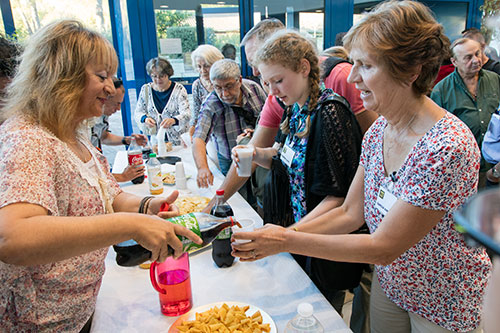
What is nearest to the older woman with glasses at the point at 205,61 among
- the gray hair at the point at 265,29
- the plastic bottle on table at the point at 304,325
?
the gray hair at the point at 265,29

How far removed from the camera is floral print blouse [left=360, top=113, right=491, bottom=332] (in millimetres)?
985

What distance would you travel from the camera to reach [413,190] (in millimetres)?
1015

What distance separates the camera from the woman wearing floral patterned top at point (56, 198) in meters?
0.77

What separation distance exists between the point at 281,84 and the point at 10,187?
119cm

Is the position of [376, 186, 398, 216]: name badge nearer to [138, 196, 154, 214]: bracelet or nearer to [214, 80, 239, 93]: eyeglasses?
[138, 196, 154, 214]: bracelet

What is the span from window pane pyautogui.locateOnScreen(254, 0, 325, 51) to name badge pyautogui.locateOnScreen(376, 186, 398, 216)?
182 inches

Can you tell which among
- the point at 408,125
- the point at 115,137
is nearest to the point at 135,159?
the point at 115,137

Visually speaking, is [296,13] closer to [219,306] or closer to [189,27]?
[189,27]

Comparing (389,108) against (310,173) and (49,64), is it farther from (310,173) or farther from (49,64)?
(49,64)

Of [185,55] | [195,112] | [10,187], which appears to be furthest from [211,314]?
[185,55]

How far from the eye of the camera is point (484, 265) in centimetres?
112

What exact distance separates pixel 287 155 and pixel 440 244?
2.62 feet

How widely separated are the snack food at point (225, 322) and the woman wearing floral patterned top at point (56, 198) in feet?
0.88

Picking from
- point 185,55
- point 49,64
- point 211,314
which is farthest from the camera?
point 185,55
